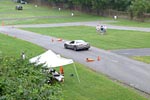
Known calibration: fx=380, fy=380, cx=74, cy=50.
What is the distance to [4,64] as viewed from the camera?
51.9 feet

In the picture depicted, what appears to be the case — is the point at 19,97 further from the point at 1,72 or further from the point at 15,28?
the point at 15,28

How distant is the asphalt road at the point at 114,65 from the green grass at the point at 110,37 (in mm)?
3595

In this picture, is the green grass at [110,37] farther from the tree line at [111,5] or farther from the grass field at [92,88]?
the tree line at [111,5]

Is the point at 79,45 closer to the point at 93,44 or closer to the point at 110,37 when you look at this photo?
the point at 93,44

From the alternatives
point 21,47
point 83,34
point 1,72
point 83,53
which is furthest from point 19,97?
point 83,34

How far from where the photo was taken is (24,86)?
1216 centimetres

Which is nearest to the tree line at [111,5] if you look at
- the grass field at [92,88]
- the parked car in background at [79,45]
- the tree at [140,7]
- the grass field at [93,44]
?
the tree at [140,7]

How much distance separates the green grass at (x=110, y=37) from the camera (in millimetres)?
44000

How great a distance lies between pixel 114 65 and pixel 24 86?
20435 mm

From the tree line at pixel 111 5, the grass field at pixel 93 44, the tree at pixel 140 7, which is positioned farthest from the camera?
the tree line at pixel 111 5

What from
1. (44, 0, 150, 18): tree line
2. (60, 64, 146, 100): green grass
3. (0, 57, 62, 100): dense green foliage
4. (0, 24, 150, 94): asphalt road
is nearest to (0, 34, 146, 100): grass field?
(60, 64, 146, 100): green grass

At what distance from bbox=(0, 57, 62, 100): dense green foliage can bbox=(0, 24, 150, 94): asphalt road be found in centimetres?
1089

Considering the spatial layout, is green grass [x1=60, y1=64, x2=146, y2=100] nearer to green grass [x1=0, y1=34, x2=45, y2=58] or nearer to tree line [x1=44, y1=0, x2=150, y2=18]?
green grass [x1=0, y1=34, x2=45, y2=58]

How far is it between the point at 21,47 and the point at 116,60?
500 inches
